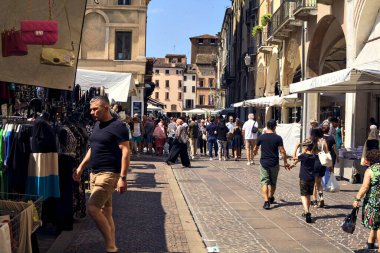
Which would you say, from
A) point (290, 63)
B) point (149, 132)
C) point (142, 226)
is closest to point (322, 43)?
point (290, 63)

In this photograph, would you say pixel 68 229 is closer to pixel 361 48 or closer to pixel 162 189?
pixel 162 189

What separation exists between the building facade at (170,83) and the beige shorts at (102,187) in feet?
327

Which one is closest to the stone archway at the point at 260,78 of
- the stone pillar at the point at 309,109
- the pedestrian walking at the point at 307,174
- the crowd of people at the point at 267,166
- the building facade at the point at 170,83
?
the stone pillar at the point at 309,109

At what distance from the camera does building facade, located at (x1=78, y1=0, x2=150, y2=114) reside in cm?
2809

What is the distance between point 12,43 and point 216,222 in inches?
186

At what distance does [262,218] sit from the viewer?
915 cm

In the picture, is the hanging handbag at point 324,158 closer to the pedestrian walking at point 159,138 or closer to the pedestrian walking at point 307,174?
the pedestrian walking at point 307,174

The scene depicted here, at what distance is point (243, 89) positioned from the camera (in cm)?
4394

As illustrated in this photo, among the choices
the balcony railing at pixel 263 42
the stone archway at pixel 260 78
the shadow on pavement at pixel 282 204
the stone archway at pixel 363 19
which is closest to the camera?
the shadow on pavement at pixel 282 204

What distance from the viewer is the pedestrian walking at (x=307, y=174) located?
29.1 ft

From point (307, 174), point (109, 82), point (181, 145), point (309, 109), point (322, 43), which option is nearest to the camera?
point (307, 174)

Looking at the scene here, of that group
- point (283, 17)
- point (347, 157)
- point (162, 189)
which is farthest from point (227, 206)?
point (283, 17)

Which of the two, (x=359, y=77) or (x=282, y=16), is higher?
(x=282, y=16)

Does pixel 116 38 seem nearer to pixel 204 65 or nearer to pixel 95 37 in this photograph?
pixel 95 37
